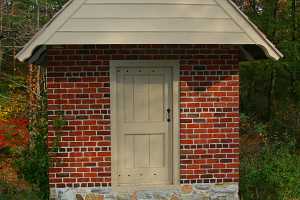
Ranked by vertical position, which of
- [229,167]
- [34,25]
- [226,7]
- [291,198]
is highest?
[34,25]

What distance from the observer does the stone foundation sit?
7.17 meters

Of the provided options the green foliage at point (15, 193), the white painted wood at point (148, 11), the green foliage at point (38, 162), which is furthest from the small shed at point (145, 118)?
the green foliage at point (38, 162)

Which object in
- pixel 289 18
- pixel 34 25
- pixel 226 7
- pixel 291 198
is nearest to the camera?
pixel 226 7

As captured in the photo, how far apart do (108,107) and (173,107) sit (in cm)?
104

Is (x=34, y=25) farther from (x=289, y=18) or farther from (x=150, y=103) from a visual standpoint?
(x=289, y=18)

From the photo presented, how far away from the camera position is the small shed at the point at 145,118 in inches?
280

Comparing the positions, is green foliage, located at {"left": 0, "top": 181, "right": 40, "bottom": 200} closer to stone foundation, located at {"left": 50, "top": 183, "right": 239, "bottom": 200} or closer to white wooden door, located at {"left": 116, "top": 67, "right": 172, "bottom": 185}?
stone foundation, located at {"left": 50, "top": 183, "right": 239, "bottom": 200}

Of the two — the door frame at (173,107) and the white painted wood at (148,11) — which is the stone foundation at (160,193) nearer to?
the door frame at (173,107)

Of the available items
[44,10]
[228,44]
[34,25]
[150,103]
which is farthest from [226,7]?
[44,10]

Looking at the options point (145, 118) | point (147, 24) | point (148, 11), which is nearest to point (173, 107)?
point (145, 118)

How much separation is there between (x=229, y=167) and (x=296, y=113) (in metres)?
7.82

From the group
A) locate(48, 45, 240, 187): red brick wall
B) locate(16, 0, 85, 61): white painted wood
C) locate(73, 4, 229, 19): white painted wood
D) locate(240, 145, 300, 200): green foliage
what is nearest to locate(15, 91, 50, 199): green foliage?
locate(48, 45, 240, 187): red brick wall

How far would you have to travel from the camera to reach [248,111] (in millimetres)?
18328

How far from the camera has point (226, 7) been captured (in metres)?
6.67
